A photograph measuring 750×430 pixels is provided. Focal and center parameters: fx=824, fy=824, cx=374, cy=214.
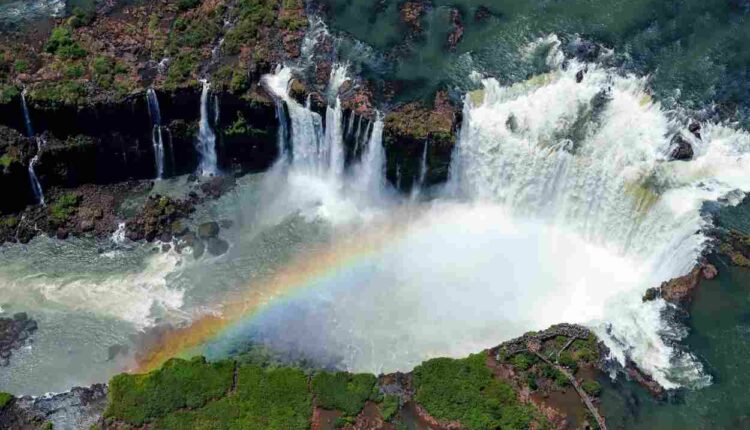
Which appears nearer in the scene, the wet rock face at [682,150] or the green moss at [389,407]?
the green moss at [389,407]

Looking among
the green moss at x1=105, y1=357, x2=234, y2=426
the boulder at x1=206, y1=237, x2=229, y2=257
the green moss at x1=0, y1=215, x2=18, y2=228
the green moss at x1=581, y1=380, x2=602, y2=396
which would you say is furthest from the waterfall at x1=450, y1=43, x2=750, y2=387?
the green moss at x1=0, y1=215, x2=18, y2=228

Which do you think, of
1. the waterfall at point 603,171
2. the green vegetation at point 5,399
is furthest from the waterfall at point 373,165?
the green vegetation at point 5,399

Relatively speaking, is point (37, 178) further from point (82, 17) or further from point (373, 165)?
point (373, 165)

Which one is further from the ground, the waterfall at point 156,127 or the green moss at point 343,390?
the waterfall at point 156,127

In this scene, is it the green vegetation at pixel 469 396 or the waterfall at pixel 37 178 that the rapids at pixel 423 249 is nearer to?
the green vegetation at pixel 469 396

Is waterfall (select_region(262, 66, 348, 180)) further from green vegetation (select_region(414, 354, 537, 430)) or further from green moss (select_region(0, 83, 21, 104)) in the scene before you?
green vegetation (select_region(414, 354, 537, 430))
